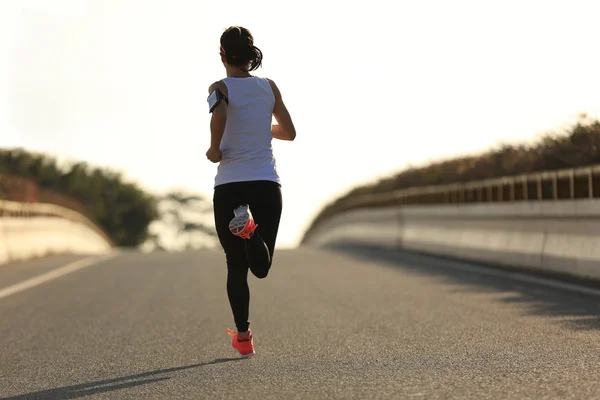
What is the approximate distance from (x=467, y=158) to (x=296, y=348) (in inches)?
665

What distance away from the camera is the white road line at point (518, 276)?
12.1 metres

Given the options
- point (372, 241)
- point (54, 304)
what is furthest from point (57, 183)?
point (54, 304)

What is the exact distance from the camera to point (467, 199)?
19.3 metres

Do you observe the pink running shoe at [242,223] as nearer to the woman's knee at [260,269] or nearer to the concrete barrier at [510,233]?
the woman's knee at [260,269]

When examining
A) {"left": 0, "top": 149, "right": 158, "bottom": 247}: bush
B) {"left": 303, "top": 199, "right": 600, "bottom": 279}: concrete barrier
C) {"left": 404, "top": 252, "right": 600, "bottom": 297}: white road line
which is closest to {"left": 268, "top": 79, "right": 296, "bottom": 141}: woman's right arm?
{"left": 404, "top": 252, "right": 600, "bottom": 297}: white road line

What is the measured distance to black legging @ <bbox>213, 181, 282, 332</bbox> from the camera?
7832 mm

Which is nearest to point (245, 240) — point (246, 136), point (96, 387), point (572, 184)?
point (246, 136)

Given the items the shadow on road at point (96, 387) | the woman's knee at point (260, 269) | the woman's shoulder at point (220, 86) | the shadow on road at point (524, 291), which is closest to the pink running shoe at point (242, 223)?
the woman's knee at point (260, 269)

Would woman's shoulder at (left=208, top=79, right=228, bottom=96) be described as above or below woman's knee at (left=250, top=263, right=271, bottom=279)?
above

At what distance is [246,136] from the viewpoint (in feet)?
25.8

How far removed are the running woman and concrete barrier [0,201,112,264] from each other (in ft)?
47.2

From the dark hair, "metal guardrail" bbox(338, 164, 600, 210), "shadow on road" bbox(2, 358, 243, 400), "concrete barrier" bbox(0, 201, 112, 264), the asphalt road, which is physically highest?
the dark hair

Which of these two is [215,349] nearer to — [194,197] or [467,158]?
[467,158]

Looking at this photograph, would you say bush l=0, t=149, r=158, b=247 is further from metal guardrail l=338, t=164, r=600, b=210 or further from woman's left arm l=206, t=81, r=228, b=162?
woman's left arm l=206, t=81, r=228, b=162
